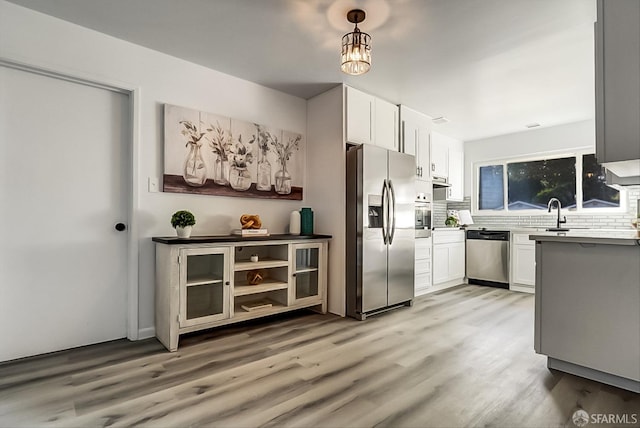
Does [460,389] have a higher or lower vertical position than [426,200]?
lower

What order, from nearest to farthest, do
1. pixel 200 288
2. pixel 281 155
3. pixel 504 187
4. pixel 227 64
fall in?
1. pixel 200 288
2. pixel 227 64
3. pixel 281 155
4. pixel 504 187

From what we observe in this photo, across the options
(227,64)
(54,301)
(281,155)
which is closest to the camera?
(54,301)

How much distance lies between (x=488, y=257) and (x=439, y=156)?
171cm

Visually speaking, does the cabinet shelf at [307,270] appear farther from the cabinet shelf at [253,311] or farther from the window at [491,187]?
the window at [491,187]

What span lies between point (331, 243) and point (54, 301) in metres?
2.40

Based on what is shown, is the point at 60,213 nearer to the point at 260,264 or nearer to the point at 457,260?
the point at 260,264

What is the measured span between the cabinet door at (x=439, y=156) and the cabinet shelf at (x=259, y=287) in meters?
2.89

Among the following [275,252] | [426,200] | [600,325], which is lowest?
[600,325]

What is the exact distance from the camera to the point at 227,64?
3.08 metres

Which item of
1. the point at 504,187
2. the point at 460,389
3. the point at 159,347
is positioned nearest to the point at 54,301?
the point at 159,347

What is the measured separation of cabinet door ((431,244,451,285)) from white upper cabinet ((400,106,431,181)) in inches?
40.1

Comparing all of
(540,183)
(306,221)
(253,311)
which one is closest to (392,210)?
(306,221)

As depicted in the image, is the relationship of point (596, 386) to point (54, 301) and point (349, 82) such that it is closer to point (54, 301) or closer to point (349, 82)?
point (349, 82)

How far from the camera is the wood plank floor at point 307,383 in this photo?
1.66m
